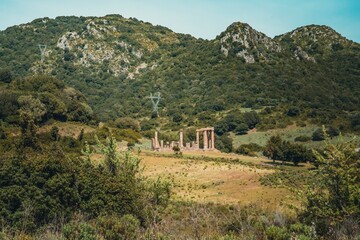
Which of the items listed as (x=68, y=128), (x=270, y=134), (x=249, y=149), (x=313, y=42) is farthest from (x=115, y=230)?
(x=313, y=42)

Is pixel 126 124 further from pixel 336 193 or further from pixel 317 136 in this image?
pixel 336 193

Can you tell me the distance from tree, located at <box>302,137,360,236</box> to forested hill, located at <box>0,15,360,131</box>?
251 feet

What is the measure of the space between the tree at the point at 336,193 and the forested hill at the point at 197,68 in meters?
76.6

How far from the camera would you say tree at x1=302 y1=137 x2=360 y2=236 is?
16.9 m

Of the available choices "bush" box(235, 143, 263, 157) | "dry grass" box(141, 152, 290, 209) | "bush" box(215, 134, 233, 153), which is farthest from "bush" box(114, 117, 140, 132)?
"dry grass" box(141, 152, 290, 209)

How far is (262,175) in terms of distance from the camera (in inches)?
1843

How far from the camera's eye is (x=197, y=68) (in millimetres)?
141250

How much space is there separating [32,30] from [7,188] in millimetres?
174345

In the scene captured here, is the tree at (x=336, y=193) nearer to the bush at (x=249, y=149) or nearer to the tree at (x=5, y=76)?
the bush at (x=249, y=149)

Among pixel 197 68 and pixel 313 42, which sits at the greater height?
pixel 313 42

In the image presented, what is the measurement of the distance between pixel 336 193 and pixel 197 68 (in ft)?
410

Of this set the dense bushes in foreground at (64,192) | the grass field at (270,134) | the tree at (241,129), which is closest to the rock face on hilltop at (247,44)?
the tree at (241,129)

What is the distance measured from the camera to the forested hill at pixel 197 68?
113425 millimetres

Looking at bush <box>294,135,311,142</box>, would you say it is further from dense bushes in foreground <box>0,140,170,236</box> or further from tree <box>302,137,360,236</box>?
tree <box>302,137,360,236</box>
